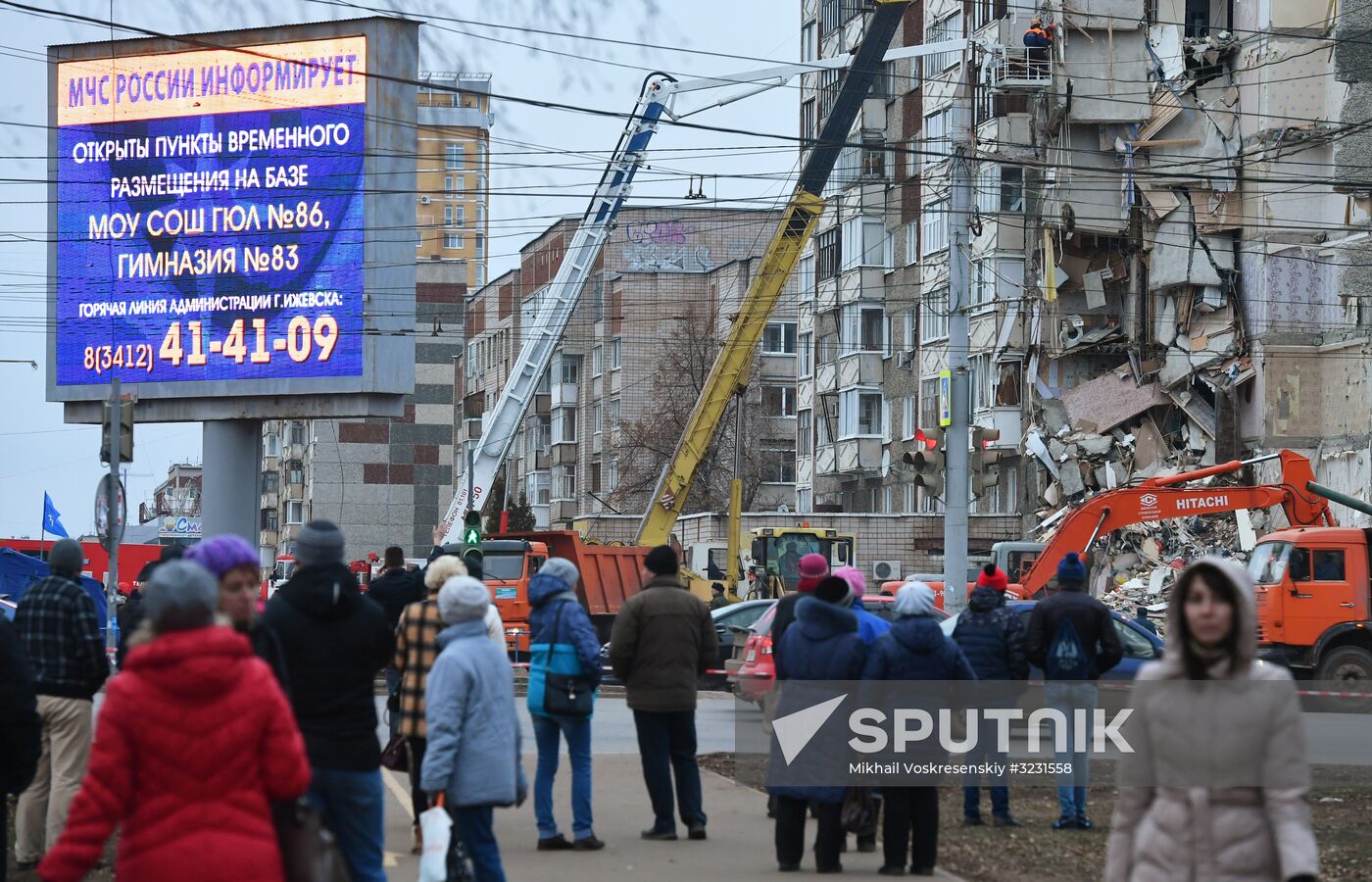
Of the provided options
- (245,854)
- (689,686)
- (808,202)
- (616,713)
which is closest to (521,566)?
(808,202)

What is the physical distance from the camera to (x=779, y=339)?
8175 cm

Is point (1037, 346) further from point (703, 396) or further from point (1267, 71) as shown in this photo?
point (703, 396)

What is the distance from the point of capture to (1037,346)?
5244 cm

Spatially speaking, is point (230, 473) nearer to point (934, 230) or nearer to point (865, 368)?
point (934, 230)

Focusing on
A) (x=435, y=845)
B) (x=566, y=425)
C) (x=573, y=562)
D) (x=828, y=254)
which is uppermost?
(x=828, y=254)

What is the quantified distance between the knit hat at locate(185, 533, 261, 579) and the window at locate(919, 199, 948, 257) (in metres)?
50.0

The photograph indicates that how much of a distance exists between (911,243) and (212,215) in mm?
34329

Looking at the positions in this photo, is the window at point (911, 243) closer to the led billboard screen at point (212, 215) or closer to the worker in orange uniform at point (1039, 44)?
the worker in orange uniform at point (1039, 44)

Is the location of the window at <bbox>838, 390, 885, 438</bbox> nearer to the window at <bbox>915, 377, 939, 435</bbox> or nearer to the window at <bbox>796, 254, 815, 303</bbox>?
the window at <bbox>915, 377, 939, 435</bbox>

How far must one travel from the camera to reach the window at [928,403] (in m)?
57.0

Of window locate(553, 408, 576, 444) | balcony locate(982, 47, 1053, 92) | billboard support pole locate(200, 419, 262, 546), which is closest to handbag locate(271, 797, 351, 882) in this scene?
billboard support pole locate(200, 419, 262, 546)

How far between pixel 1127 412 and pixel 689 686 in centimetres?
3902

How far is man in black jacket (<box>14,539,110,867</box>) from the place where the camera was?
430 inches

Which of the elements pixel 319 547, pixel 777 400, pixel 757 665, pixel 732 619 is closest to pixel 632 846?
pixel 319 547
